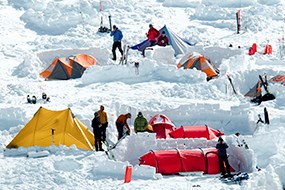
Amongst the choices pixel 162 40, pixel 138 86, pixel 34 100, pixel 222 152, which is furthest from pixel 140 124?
pixel 162 40

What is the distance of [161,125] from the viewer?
18.5 m

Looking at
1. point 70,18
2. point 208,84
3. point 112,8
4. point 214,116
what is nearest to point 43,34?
point 70,18

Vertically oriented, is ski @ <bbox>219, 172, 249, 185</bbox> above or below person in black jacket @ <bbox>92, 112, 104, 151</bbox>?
below

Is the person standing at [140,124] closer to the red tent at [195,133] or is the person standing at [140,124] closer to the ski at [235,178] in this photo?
the red tent at [195,133]

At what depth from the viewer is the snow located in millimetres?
14969

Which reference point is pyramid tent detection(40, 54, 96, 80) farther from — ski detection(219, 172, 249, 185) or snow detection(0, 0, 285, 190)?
ski detection(219, 172, 249, 185)

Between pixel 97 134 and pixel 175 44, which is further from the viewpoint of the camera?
pixel 175 44

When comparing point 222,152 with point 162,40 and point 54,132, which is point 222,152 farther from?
point 162,40

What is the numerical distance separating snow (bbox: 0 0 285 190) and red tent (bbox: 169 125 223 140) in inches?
37.6

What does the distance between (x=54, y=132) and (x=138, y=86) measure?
19.9 feet

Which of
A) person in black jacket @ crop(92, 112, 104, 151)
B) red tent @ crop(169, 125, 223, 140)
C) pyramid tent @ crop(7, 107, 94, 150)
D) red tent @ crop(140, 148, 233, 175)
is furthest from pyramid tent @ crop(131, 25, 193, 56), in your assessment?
red tent @ crop(140, 148, 233, 175)

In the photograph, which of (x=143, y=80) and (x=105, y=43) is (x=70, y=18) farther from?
(x=143, y=80)

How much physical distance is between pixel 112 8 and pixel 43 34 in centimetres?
519

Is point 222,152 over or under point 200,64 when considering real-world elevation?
under
